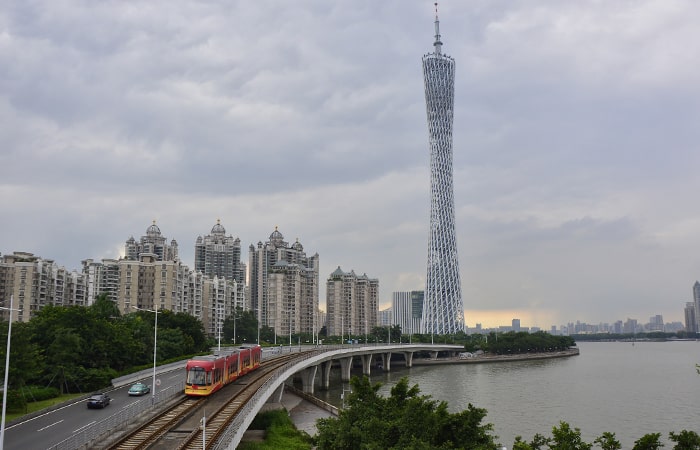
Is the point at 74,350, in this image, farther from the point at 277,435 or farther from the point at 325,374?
the point at 325,374

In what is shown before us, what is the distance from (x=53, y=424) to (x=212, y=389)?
270 inches

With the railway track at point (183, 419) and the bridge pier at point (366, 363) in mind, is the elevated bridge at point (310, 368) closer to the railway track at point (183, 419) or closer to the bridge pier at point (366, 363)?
the bridge pier at point (366, 363)

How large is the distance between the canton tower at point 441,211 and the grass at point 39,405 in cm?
8460

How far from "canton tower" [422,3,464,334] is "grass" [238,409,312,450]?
8013cm

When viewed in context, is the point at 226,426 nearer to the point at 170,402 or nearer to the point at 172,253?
the point at 170,402

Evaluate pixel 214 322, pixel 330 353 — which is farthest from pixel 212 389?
pixel 214 322

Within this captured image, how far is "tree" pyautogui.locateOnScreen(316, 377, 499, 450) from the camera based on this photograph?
1795cm

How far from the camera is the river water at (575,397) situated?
36281 mm

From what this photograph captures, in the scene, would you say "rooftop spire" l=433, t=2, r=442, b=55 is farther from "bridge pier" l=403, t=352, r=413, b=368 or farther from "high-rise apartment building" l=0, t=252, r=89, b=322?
"high-rise apartment building" l=0, t=252, r=89, b=322

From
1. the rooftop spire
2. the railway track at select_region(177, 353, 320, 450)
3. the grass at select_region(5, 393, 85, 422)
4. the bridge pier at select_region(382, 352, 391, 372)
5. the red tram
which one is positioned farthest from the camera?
the rooftop spire

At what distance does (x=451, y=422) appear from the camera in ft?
63.3

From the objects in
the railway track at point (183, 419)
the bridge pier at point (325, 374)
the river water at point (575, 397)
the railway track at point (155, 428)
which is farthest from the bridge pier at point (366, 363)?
the railway track at point (155, 428)

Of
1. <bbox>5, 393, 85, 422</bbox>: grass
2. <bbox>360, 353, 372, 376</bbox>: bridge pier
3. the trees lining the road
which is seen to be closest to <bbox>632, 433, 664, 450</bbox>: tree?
<bbox>5, 393, 85, 422</bbox>: grass

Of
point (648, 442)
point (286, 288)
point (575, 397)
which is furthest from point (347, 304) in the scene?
point (648, 442)
